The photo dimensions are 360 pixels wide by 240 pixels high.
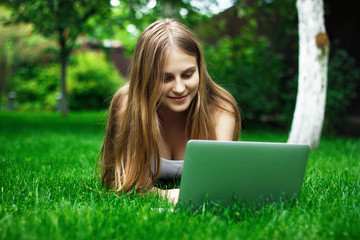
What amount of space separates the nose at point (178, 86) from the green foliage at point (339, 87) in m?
4.77

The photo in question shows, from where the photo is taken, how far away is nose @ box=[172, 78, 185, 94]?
6.44ft

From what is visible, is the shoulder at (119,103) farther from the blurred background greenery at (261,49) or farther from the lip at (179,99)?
the blurred background greenery at (261,49)

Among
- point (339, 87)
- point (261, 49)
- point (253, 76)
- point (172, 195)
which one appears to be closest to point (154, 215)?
point (172, 195)

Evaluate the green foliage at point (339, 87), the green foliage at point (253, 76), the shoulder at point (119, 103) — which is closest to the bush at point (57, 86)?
the green foliage at point (253, 76)

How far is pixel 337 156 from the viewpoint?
3.73 meters

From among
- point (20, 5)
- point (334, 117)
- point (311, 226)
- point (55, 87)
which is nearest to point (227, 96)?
point (311, 226)

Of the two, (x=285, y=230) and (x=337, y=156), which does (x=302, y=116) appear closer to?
(x=337, y=156)

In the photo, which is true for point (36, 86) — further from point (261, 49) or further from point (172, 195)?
point (172, 195)

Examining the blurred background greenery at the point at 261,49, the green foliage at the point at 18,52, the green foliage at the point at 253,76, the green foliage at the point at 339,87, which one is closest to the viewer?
the green foliage at the point at 339,87

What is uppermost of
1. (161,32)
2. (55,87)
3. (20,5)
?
(20,5)

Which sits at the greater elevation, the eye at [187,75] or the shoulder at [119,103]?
the eye at [187,75]

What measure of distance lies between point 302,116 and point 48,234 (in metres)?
3.46

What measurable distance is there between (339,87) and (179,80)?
5083 mm

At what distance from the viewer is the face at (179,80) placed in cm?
197
